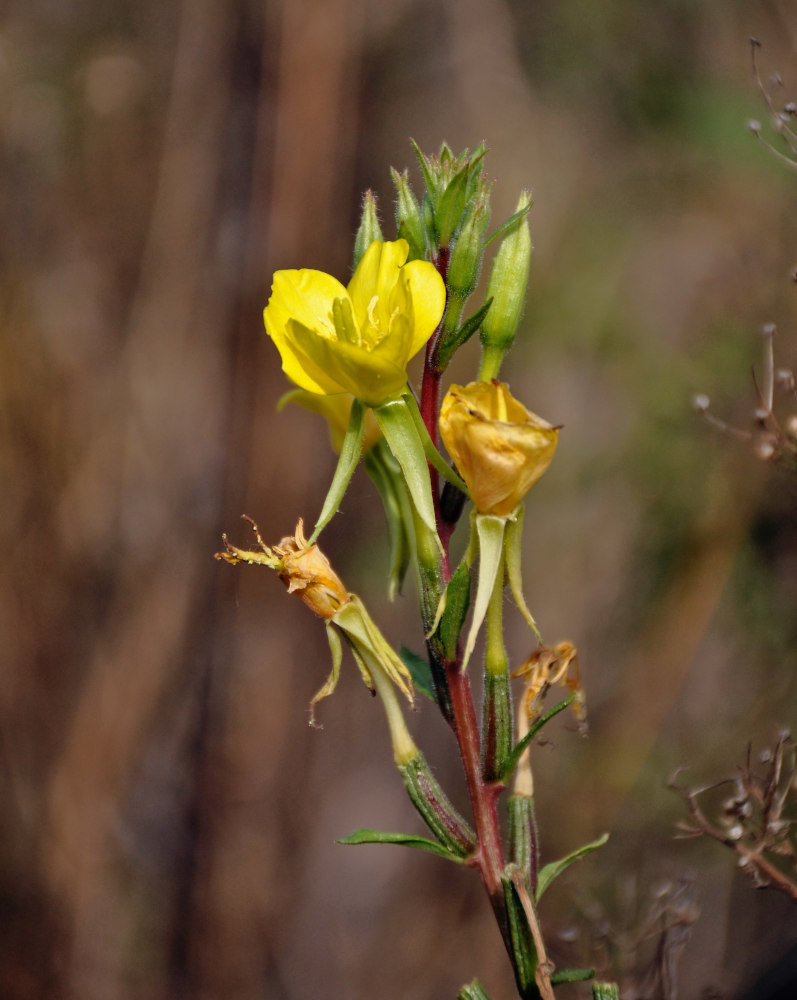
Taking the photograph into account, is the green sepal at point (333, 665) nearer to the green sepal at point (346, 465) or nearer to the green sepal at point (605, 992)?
the green sepal at point (346, 465)

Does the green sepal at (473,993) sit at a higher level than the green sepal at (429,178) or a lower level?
lower

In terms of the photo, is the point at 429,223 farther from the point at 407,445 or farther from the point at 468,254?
the point at 407,445

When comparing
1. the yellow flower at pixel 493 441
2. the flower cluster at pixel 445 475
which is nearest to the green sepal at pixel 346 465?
the flower cluster at pixel 445 475

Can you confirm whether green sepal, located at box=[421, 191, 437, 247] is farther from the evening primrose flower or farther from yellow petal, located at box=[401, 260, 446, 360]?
the evening primrose flower

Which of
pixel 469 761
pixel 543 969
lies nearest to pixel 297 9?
pixel 469 761

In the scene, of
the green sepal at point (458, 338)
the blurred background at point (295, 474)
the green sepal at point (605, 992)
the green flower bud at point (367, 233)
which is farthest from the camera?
the blurred background at point (295, 474)

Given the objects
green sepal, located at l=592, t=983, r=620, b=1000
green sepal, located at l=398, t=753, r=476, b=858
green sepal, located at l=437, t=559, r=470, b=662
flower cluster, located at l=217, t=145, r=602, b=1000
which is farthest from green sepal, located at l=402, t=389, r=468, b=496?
green sepal, located at l=592, t=983, r=620, b=1000

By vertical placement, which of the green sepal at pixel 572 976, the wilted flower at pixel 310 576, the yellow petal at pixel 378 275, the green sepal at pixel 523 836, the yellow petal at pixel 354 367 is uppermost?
the yellow petal at pixel 378 275
